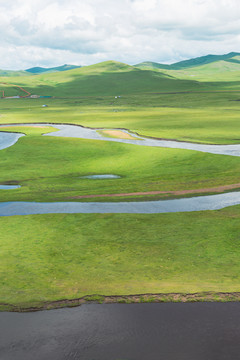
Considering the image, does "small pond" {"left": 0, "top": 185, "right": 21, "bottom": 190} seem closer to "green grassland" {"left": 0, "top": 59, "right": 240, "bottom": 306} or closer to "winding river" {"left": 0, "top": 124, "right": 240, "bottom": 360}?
"green grassland" {"left": 0, "top": 59, "right": 240, "bottom": 306}

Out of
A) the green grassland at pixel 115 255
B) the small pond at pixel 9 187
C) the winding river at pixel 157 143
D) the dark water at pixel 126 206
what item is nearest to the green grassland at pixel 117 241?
the green grassland at pixel 115 255

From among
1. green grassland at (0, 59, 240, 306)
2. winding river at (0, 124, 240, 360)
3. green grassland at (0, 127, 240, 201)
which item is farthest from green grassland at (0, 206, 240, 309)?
green grassland at (0, 127, 240, 201)

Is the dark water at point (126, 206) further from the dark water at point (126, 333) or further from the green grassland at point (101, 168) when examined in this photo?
the dark water at point (126, 333)

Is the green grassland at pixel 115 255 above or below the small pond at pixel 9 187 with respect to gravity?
above

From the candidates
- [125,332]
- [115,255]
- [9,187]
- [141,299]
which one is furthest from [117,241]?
[9,187]

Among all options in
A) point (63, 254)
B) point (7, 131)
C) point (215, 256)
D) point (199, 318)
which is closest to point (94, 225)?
point (63, 254)

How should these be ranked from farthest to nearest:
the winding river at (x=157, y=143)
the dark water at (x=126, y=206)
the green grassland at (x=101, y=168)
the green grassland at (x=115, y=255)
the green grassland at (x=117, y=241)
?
the winding river at (x=157, y=143) → the green grassland at (x=101, y=168) → the dark water at (x=126, y=206) → the green grassland at (x=117, y=241) → the green grassland at (x=115, y=255)
